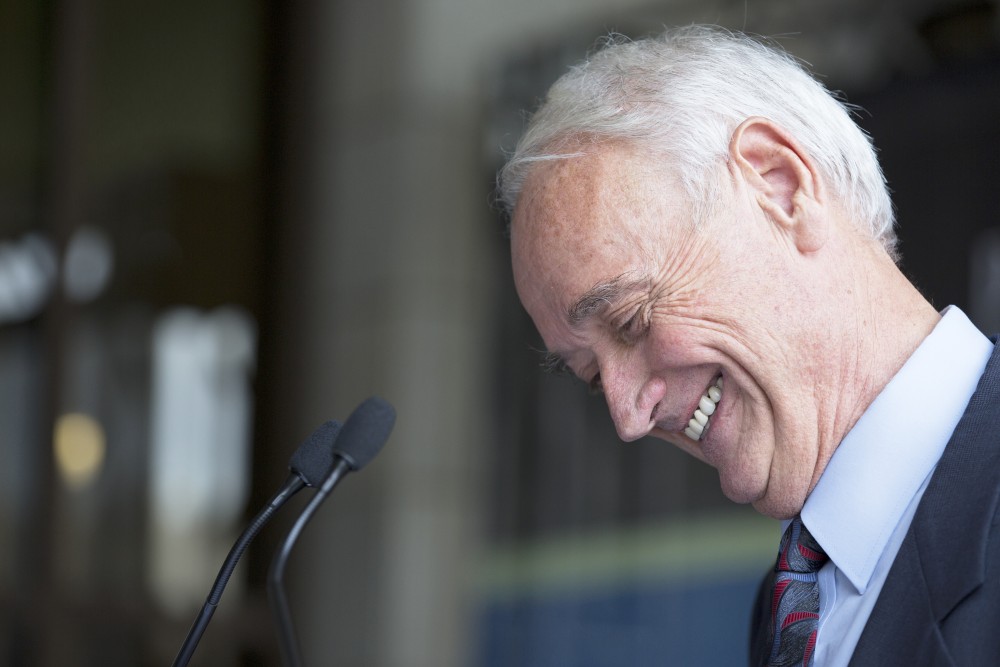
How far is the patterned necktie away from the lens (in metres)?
1.25

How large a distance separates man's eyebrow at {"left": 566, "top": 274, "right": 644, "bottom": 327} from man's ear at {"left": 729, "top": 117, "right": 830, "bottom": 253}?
0.17 metres

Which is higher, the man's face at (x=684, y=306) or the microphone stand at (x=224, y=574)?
the man's face at (x=684, y=306)

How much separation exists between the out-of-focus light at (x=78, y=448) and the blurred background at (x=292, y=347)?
0.01 metres

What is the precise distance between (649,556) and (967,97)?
1.92 m

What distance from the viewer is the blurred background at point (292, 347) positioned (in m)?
4.67

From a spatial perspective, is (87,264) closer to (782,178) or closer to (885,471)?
(782,178)

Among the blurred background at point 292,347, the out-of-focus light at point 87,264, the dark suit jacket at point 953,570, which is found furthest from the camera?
the out-of-focus light at point 87,264

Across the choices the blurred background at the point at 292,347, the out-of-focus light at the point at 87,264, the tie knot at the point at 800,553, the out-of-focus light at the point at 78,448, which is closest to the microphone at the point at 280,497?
the tie knot at the point at 800,553

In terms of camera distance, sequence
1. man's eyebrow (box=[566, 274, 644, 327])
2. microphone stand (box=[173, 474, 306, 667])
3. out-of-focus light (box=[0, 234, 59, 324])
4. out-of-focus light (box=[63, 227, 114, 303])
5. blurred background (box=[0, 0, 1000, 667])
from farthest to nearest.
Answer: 1. out-of-focus light (box=[63, 227, 114, 303])
2. out-of-focus light (box=[0, 234, 59, 324])
3. blurred background (box=[0, 0, 1000, 667])
4. man's eyebrow (box=[566, 274, 644, 327])
5. microphone stand (box=[173, 474, 306, 667])

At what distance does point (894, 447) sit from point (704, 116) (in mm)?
415

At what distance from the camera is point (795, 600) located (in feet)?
4.23

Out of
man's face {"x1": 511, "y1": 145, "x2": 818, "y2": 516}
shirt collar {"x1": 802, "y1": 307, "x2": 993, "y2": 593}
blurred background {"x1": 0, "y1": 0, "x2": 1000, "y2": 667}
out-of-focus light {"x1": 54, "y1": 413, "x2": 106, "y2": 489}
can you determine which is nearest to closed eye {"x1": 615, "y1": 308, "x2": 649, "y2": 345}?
man's face {"x1": 511, "y1": 145, "x2": 818, "y2": 516}

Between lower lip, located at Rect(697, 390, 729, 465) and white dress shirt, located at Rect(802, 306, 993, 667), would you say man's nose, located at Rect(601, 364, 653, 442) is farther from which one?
white dress shirt, located at Rect(802, 306, 993, 667)

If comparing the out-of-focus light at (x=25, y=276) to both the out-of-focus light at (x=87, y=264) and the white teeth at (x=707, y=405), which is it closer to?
the out-of-focus light at (x=87, y=264)
